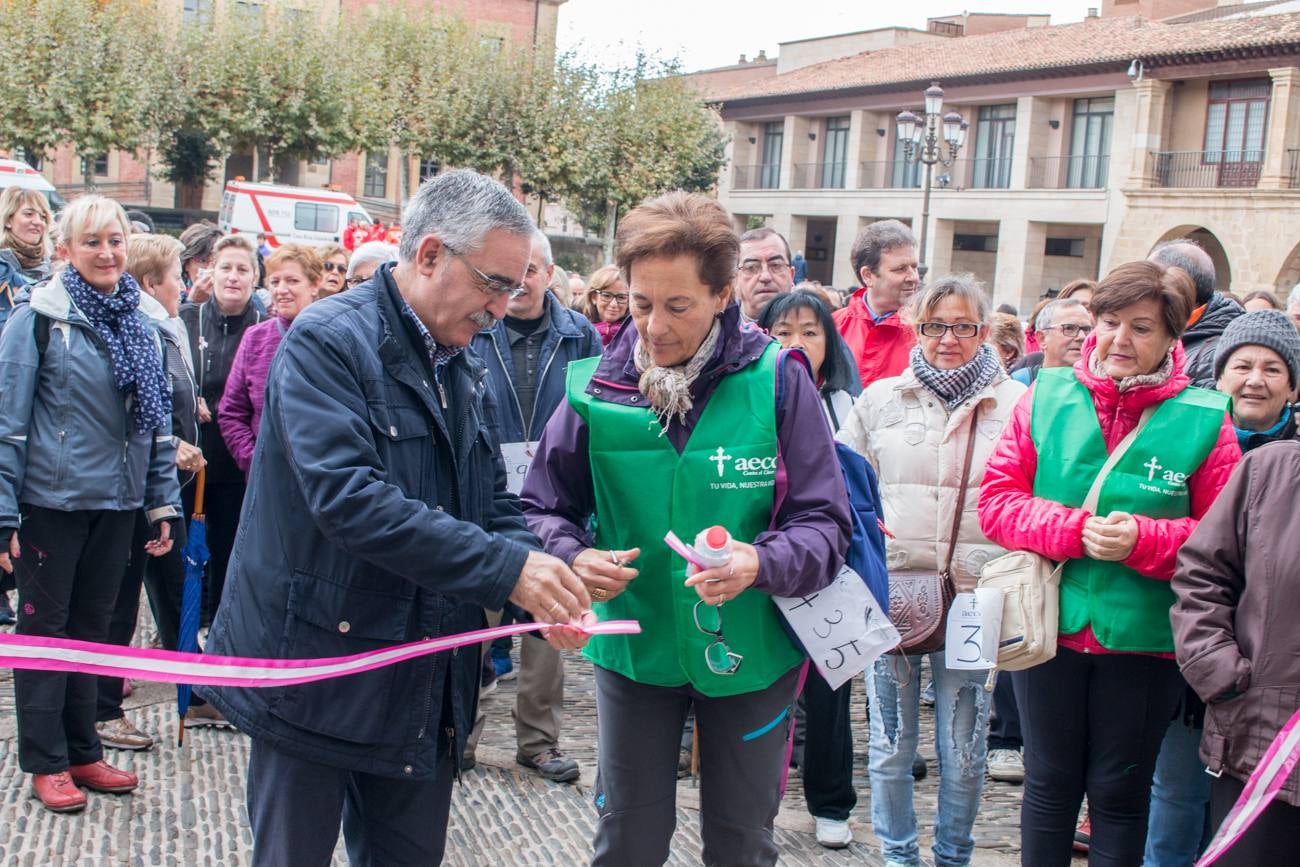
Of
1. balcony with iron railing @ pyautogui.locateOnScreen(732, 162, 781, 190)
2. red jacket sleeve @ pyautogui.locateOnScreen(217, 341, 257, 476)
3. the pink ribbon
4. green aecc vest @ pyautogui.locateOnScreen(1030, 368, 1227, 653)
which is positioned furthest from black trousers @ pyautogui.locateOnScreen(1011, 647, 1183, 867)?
balcony with iron railing @ pyautogui.locateOnScreen(732, 162, 781, 190)

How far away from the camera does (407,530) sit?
2.69 m

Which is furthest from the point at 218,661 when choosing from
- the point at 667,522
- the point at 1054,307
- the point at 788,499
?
the point at 1054,307

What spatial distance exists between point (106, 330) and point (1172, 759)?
4093mm

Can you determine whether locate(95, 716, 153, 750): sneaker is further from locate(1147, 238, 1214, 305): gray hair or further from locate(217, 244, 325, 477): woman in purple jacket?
locate(1147, 238, 1214, 305): gray hair

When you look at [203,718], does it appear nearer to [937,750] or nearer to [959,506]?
[937,750]

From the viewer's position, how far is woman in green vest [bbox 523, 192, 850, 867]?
3.16 metres

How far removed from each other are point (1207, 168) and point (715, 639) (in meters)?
33.1

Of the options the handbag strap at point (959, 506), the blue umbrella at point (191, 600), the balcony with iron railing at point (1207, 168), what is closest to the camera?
the handbag strap at point (959, 506)

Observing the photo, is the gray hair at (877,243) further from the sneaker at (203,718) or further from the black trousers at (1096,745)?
the sneaker at (203,718)

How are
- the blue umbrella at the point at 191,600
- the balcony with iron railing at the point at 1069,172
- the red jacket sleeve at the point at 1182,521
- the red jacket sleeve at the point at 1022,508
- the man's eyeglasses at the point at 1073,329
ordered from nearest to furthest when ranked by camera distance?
the red jacket sleeve at the point at 1182,521 < the red jacket sleeve at the point at 1022,508 < the blue umbrella at the point at 191,600 < the man's eyeglasses at the point at 1073,329 < the balcony with iron railing at the point at 1069,172

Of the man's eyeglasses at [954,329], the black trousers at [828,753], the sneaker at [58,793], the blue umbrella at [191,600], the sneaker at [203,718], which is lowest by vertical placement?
the sneaker at [203,718]

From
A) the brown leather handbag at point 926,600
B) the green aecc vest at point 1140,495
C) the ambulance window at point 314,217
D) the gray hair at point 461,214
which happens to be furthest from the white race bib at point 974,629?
the ambulance window at point 314,217

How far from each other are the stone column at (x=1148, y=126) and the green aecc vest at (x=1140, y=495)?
3190 cm

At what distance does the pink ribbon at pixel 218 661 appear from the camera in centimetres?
280
